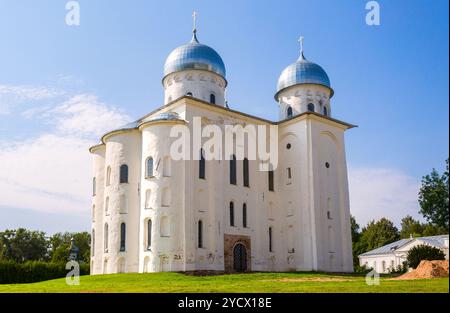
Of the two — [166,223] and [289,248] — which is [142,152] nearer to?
[166,223]

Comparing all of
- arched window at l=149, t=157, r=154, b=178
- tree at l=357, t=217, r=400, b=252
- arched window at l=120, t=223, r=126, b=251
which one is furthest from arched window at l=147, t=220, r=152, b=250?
tree at l=357, t=217, r=400, b=252

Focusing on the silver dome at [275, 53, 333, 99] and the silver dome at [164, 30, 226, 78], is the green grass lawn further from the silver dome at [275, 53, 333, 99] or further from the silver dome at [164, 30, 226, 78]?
the silver dome at [275, 53, 333, 99]

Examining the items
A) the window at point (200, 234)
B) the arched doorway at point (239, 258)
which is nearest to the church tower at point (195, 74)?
the window at point (200, 234)

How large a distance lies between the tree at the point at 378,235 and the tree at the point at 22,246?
1670 inches

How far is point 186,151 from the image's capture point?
31.9m

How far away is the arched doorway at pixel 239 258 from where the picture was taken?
33.1 meters

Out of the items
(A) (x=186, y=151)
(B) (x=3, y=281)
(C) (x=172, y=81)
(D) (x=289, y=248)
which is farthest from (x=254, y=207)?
(B) (x=3, y=281)

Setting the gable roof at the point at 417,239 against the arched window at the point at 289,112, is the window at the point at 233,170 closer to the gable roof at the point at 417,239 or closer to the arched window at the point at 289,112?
the arched window at the point at 289,112

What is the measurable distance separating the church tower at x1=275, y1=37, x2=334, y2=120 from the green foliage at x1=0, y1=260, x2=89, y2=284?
21.9 metres

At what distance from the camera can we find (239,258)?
33406mm

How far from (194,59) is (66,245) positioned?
35.5 meters
